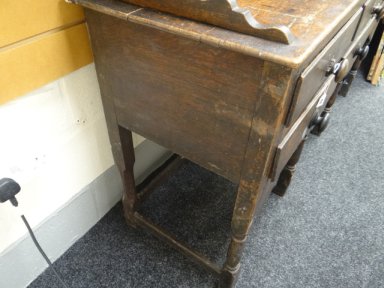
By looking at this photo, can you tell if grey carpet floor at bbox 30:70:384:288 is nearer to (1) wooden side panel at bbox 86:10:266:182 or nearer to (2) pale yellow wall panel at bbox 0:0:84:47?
(1) wooden side panel at bbox 86:10:266:182

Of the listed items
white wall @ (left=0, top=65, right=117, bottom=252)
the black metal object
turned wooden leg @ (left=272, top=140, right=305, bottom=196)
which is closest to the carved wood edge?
white wall @ (left=0, top=65, right=117, bottom=252)

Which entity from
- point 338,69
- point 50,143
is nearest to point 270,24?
point 338,69

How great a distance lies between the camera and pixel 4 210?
2.35 ft

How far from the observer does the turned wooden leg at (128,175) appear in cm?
83

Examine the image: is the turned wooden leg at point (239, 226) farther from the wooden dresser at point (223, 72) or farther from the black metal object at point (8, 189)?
the black metal object at point (8, 189)

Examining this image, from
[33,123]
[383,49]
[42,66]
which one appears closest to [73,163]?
[33,123]

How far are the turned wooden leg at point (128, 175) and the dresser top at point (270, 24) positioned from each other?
13.2 inches

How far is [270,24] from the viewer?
48 centimetres

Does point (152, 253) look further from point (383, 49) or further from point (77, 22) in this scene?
point (383, 49)

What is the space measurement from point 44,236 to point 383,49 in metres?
1.84

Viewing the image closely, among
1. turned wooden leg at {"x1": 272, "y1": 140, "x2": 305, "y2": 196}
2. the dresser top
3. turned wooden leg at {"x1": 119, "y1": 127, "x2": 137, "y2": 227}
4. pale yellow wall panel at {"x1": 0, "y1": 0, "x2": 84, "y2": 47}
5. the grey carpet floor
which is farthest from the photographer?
turned wooden leg at {"x1": 272, "y1": 140, "x2": 305, "y2": 196}

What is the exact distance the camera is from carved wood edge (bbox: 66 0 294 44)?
1.45 ft

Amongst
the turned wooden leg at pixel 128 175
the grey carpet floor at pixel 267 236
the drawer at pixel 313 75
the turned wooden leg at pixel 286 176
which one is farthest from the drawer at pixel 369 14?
the turned wooden leg at pixel 128 175

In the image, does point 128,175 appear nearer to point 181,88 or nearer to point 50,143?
point 50,143
